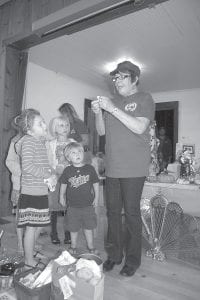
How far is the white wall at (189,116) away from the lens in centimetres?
633

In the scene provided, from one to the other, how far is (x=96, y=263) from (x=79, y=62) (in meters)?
3.89

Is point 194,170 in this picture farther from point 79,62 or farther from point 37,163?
point 79,62

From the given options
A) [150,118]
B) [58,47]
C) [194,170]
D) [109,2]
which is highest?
[58,47]

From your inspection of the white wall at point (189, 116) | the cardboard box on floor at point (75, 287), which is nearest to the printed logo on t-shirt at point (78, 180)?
the cardboard box on floor at point (75, 287)

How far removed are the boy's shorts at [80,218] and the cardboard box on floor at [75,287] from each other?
2.26 ft

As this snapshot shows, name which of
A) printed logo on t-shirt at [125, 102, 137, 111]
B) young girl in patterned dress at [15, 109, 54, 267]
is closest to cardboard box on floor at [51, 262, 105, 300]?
young girl in patterned dress at [15, 109, 54, 267]

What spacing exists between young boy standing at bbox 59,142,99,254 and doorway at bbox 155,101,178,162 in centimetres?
488

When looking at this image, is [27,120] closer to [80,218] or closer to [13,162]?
[13,162]

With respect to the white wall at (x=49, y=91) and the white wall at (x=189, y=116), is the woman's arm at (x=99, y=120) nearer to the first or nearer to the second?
the white wall at (x=49, y=91)

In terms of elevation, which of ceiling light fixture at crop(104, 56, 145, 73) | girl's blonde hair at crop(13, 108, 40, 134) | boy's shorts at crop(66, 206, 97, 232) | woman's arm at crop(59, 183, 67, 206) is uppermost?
ceiling light fixture at crop(104, 56, 145, 73)

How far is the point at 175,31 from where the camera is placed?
11.0 ft

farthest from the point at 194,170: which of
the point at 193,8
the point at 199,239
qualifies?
the point at 193,8

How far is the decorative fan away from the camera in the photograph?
192 cm

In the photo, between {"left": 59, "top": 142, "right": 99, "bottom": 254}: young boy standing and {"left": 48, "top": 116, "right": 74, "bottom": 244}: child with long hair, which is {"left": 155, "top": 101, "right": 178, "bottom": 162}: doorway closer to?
{"left": 48, "top": 116, "right": 74, "bottom": 244}: child with long hair
